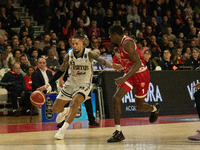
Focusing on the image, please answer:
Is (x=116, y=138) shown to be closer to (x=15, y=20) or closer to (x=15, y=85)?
(x=15, y=85)

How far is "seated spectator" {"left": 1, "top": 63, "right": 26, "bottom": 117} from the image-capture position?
479 inches

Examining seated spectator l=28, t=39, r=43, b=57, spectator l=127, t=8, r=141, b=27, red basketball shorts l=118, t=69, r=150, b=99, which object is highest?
spectator l=127, t=8, r=141, b=27

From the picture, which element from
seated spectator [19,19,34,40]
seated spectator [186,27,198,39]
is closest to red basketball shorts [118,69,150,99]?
seated spectator [19,19,34,40]

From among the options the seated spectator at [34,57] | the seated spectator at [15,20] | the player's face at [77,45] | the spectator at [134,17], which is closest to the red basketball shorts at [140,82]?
the player's face at [77,45]

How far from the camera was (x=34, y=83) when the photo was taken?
36.4 ft

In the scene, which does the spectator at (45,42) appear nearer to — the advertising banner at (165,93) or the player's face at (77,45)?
the advertising banner at (165,93)

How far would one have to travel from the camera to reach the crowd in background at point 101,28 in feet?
44.8

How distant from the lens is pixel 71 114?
6.92 meters

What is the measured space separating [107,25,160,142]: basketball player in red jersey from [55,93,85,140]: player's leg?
0.68m

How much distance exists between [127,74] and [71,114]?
1.16 metres

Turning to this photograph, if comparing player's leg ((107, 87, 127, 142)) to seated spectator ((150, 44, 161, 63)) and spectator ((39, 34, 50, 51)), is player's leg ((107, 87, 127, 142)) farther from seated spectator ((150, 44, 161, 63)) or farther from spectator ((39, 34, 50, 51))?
seated spectator ((150, 44, 161, 63))

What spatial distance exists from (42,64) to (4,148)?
525 centimetres

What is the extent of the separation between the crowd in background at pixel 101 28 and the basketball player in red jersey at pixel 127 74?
5.31 m

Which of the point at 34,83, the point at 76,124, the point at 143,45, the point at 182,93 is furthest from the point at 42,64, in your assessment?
the point at 143,45
